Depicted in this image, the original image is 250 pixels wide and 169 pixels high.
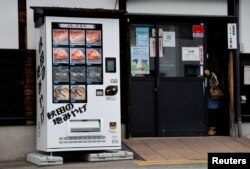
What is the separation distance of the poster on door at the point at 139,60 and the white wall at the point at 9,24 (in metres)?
2.65

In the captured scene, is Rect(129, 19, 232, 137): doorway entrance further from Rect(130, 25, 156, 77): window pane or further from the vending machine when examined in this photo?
the vending machine

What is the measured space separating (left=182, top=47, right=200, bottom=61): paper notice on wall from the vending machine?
263cm

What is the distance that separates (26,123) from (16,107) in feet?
1.33

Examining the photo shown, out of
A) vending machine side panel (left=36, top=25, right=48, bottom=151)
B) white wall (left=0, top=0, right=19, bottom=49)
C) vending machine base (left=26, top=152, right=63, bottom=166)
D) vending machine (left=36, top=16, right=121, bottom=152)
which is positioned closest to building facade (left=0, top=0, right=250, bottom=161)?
white wall (left=0, top=0, right=19, bottom=49)

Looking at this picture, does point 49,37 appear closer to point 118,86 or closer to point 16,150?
point 118,86

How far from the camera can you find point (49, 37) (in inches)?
485

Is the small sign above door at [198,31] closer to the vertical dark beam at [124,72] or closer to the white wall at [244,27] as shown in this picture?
the white wall at [244,27]

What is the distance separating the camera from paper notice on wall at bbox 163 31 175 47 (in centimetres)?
1463

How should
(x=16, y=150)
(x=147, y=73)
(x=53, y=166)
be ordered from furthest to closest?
(x=147, y=73) → (x=16, y=150) → (x=53, y=166)

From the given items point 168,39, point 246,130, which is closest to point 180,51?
point 168,39

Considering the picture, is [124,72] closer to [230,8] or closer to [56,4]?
[56,4]

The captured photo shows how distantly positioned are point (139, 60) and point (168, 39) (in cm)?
87

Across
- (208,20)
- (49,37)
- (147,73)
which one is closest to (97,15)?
(49,37)

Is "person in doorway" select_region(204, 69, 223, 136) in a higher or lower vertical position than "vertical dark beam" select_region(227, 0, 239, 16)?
lower
